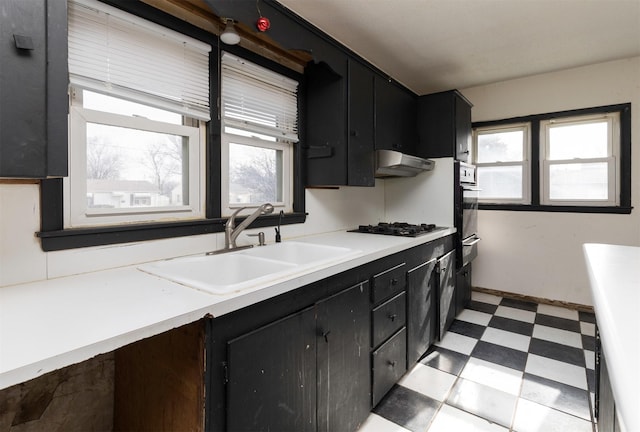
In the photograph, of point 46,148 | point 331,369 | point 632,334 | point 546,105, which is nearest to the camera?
point 632,334

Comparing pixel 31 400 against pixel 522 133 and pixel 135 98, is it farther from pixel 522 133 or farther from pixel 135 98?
pixel 522 133

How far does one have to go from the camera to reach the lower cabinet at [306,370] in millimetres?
1033

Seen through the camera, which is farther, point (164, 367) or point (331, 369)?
point (331, 369)

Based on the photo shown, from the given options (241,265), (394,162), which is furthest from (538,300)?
(241,265)

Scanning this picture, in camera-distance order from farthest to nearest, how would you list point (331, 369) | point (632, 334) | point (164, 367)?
point (331, 369) → point (164, 367) → point (632, 334)

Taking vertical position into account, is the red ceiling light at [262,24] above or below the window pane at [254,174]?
above

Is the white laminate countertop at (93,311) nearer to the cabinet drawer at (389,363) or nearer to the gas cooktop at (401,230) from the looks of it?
the cabinet drawer at (389,363)

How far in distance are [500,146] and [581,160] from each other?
766 millimetres

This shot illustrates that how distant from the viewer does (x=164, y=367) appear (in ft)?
3.52

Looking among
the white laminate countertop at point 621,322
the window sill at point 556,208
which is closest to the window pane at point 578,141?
the window sill at point 556,208

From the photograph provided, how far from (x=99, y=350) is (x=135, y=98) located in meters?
1.13

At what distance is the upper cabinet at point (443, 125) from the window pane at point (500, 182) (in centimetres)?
74

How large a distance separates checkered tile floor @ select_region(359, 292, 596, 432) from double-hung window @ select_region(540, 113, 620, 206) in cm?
126

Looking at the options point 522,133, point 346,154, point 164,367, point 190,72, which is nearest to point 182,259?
point 164,367
